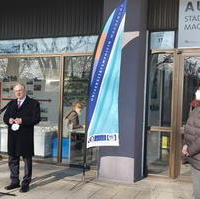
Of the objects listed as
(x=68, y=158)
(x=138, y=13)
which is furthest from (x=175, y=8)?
(x=68, y=158)

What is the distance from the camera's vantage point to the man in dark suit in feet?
21.9

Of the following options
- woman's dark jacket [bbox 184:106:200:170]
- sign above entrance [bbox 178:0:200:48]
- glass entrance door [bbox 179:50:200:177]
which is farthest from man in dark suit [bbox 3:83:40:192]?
sign above entrance [bbox 178:0:200:48]

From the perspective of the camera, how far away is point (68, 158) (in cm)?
905

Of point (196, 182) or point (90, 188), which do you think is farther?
point (90, 188)

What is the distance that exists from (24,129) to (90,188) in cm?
147

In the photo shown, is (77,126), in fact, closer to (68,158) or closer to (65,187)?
(68,158)

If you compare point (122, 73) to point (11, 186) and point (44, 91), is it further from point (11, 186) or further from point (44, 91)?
point (11, 186)

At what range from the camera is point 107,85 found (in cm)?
708

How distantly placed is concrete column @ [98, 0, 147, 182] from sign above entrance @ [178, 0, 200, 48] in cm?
73

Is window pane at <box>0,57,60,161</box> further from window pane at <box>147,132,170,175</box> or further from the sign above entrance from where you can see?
the sign above entrance

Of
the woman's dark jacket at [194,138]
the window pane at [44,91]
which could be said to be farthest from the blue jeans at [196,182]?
the window pane at [44,91]

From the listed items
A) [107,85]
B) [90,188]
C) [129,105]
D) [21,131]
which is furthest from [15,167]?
[129,105]

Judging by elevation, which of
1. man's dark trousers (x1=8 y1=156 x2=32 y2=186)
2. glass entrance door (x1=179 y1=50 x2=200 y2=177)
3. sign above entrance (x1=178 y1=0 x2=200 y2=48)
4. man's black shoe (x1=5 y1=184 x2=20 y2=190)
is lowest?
man's black shoe (x1=5 y1=184 x2=20 y2=190)

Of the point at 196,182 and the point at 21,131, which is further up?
the point at 21,131
